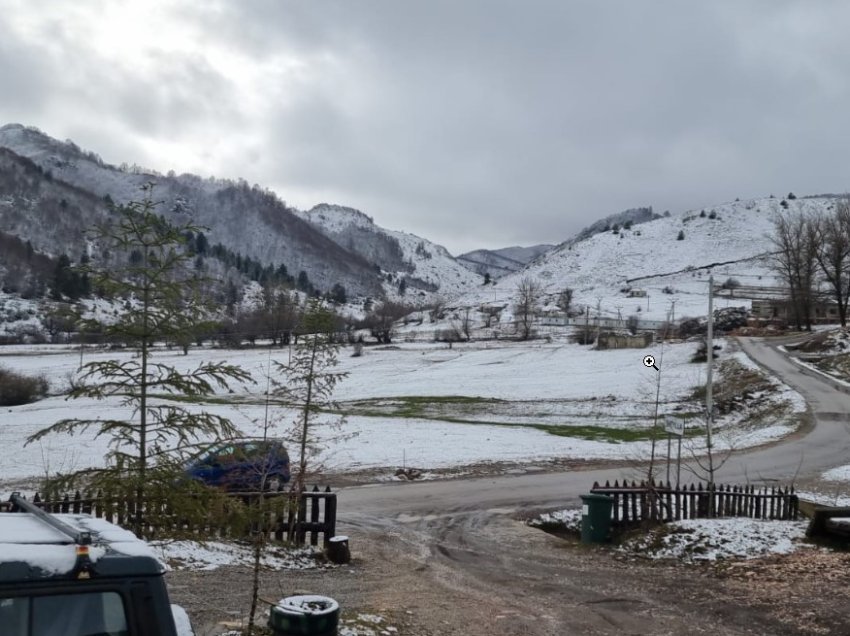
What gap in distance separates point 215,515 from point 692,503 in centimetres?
1219

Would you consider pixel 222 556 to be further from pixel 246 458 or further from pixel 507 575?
pixel 507 575

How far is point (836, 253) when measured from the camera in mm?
75000

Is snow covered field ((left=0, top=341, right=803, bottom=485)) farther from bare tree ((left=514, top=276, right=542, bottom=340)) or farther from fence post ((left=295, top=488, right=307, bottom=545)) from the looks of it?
bare tree ((left=514, top=276, right=542, bottom=340))

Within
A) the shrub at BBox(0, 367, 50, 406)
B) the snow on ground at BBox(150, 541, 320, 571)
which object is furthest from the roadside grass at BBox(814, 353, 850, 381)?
the shrub at BBox(0, 367, 50, 406)

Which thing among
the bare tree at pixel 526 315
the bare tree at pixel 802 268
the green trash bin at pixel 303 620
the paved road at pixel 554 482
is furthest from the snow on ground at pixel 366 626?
the bare tree at pixel 526 315

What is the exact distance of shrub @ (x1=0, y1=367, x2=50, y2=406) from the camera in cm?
5884

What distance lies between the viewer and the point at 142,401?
26.9 feet

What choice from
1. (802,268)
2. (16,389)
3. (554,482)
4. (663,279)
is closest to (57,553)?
(554,482)

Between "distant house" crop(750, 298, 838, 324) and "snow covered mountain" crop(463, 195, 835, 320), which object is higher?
"snow covered mountain" crop(463, 195, 835, 320)

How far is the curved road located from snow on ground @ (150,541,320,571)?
1.27 m

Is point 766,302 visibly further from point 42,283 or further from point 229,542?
point 42,283

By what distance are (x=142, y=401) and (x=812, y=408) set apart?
1461 inches

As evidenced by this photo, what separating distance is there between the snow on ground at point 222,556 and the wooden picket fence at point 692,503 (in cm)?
700

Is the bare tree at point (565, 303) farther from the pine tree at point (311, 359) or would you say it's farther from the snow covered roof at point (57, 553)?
the snow covered roof at point (57, 553)
